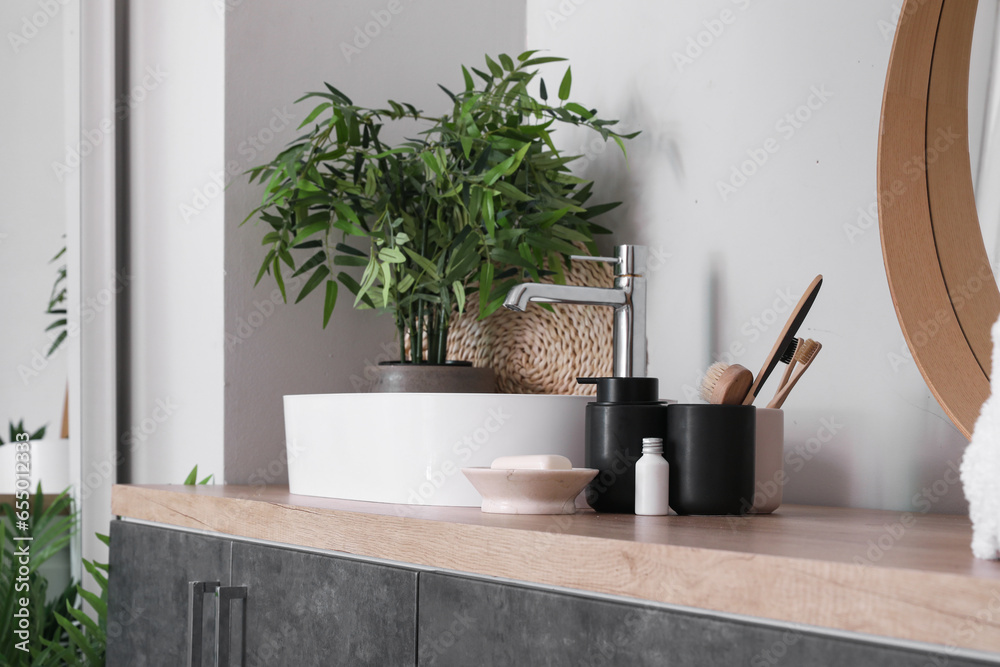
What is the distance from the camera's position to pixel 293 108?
1.37 metres

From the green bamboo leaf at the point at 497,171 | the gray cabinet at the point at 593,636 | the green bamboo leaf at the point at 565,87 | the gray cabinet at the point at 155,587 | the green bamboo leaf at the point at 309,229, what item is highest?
the green bamboo leaf at the point at 565,87

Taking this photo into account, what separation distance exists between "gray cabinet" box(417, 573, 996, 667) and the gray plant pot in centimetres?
41

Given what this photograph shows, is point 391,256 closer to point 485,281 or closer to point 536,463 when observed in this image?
point 485,281

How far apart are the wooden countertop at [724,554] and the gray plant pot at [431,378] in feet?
0.68

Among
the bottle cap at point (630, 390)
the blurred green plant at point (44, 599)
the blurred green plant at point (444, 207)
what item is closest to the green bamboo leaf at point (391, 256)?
the blurred green plant at point (444, 207)

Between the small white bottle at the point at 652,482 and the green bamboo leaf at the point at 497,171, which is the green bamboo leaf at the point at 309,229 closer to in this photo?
the green bamboo leaf at the point at 497,171

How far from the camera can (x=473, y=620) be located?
0.67 metres

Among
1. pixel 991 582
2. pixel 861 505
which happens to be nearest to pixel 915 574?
pixel 991 582

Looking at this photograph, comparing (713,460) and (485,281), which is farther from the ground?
(485,281)

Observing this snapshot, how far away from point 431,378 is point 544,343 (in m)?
0.16

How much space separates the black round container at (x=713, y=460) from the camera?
31.1 inches

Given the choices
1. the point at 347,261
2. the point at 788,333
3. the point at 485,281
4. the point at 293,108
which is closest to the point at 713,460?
the point at 788,333

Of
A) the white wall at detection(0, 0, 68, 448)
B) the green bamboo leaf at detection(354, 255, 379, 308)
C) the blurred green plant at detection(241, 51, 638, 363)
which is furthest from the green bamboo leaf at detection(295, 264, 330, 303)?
the white wall at detection(0, 0, 68, 448)

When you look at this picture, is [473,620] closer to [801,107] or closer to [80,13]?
[801,107]
